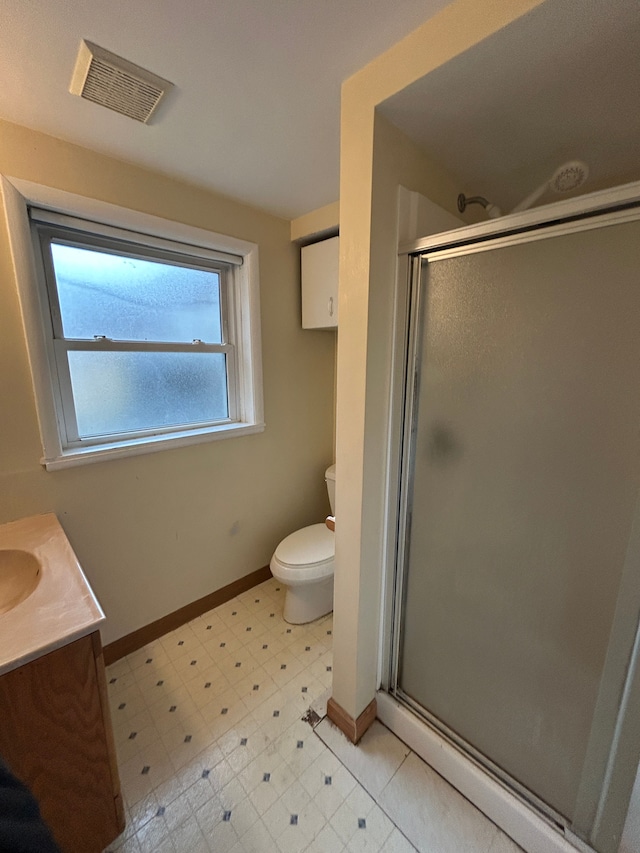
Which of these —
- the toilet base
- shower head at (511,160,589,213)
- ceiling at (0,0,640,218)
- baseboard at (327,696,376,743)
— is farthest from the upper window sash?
baseboard at (327,696,376,743)

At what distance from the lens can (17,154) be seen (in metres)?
1.17

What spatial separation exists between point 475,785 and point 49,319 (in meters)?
2.25

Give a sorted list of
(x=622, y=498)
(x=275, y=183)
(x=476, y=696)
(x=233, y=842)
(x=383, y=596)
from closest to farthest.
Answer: (x=622, y=498), (x=233, y=842), (x=476, y=696), (x=383, y=596), (x=275, y=183)

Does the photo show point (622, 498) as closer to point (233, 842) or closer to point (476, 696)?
point (476, 696)

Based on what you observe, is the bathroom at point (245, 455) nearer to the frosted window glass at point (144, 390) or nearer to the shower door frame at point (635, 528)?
the shower door frame at point (635, 528)

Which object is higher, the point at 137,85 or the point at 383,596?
the point at 137,85

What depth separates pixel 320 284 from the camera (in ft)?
6.23

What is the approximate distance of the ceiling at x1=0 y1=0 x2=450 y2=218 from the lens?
782 mm

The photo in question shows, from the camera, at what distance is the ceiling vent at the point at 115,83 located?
0.89 metres

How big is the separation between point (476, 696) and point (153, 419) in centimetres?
173

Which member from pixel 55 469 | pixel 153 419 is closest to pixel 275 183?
pixel 153 419

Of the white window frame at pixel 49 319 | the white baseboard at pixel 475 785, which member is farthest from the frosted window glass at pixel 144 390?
the white baseboard at pixel 475 785

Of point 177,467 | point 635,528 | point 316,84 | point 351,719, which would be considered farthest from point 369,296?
point 351,719

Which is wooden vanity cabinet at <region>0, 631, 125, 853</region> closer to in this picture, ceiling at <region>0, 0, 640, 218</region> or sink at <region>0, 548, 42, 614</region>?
sink at <region>0, 548, 42, 614</region>
